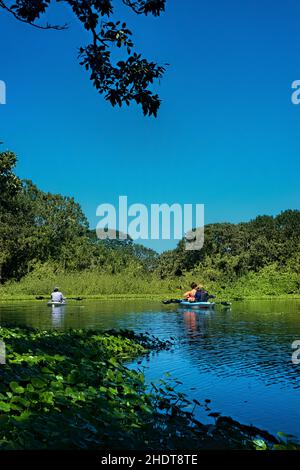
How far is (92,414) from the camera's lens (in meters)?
6.27

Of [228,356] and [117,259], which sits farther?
[117,259]

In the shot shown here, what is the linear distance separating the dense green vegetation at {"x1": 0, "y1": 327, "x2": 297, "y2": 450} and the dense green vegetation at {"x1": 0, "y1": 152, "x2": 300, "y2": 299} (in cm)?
2961

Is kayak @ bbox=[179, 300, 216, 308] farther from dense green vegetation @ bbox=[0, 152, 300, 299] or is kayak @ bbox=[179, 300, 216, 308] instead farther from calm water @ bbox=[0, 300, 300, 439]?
dense green vegetation @ bbox=[0, 152, 300, 299]

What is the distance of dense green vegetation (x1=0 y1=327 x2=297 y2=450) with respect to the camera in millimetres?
5301

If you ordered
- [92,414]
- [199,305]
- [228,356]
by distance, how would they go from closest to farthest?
[92,414]
[228,356]
[199,305]

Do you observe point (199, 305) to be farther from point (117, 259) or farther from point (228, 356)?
point (117, 259)

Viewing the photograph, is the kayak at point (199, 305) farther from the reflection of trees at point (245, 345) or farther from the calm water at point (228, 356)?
the reflection of trees at point (245, 345)

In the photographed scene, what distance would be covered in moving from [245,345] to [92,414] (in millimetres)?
9639

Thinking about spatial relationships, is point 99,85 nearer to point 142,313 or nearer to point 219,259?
point 142,313

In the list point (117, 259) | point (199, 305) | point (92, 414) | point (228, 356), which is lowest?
point (228, 356)

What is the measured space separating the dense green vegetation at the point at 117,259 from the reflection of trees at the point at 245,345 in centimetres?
1795

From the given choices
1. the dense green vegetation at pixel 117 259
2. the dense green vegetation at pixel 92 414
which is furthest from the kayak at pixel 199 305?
the dense green vegetation at pixel 92 414

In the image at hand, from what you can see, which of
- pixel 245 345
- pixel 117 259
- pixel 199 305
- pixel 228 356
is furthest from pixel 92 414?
pixel 117 259

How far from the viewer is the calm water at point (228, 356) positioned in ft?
29.1
